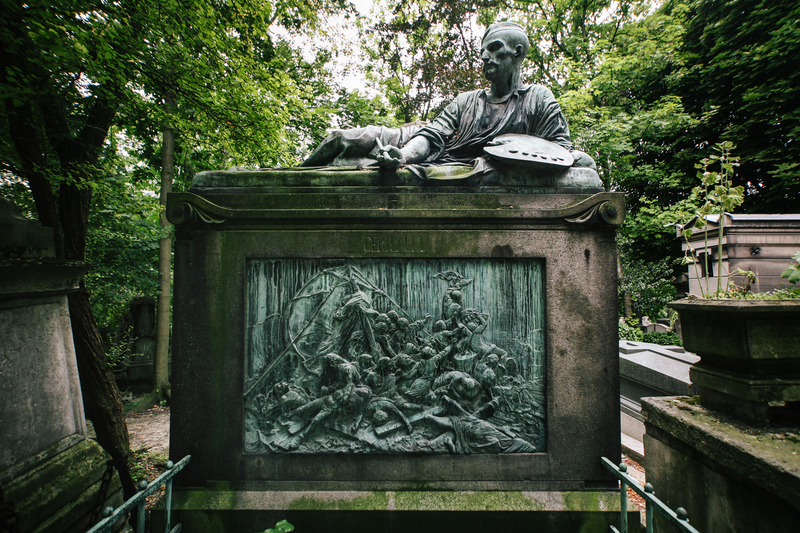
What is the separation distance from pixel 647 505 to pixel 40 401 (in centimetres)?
446

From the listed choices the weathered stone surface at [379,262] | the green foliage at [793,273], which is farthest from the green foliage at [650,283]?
the weathered stone surface at [379,262]

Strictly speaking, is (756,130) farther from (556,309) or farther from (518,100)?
(556,309)

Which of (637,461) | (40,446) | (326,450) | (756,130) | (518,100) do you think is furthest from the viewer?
(756,130)

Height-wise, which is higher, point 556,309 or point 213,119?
point 213,119

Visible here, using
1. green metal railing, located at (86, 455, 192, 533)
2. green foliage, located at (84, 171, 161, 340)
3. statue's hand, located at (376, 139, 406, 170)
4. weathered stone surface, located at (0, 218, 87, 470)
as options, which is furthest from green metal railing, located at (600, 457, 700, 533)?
green foliage, located at (84, 171, 161, 340)

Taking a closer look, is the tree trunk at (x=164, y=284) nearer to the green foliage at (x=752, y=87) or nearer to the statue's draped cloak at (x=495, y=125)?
the statue's draped cloak at (x=495, y=125)

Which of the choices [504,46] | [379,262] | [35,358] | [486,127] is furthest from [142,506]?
[504,46]

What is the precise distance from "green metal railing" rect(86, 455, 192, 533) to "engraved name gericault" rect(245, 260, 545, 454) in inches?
22.9

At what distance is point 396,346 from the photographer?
320 cm

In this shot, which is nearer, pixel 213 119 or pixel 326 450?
pixel 326 450

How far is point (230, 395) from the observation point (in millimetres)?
3127

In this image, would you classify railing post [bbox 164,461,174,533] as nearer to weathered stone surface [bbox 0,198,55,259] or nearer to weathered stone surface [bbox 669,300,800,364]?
weathered stone surface [bbox 0,198,55,259]

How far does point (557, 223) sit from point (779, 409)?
2.14 meters

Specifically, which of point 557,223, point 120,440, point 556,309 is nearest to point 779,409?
point 556,309
